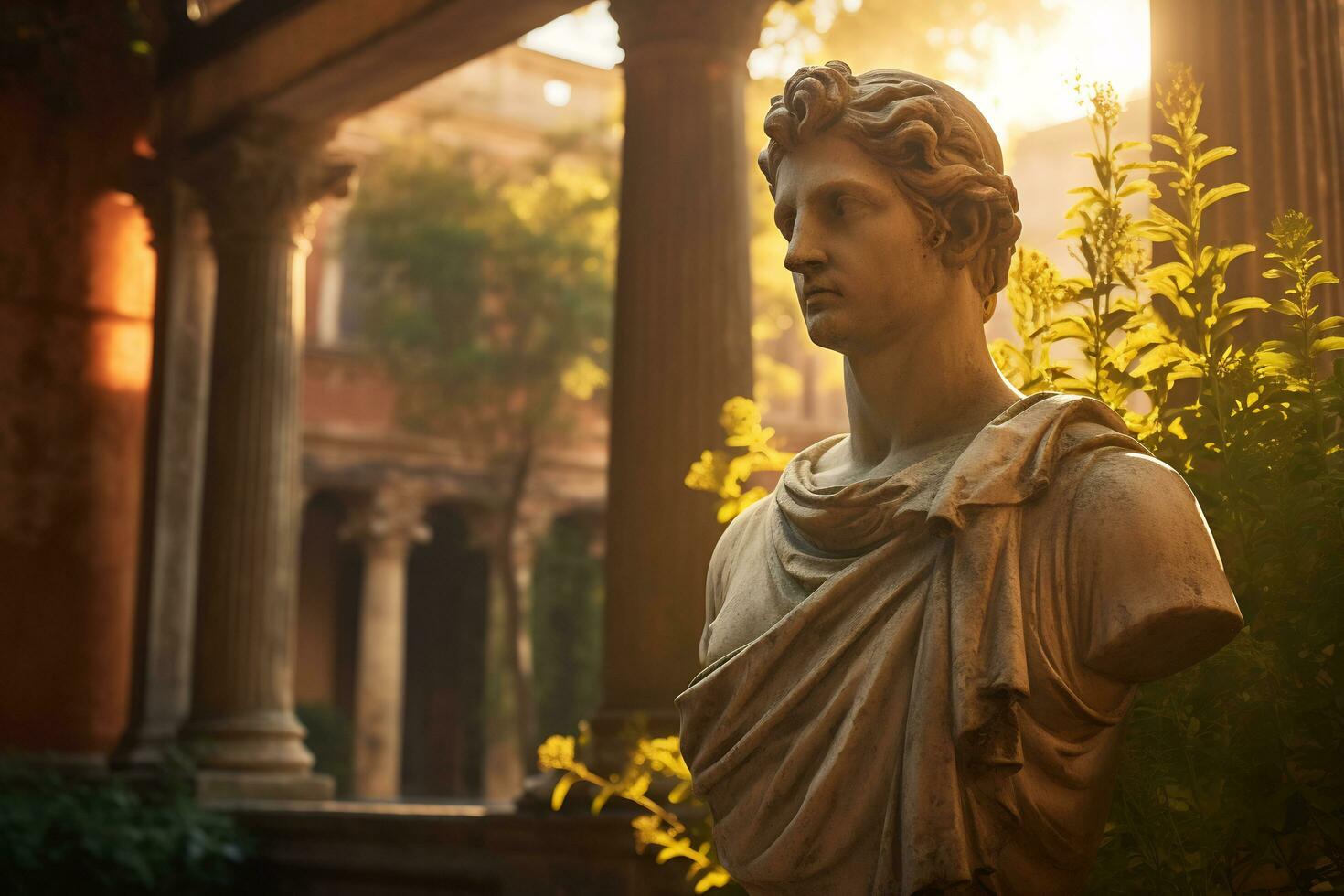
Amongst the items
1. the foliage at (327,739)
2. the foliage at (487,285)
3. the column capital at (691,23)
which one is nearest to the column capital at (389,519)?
the foliage at (487,285)

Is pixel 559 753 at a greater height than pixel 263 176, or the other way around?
pixel 263 176

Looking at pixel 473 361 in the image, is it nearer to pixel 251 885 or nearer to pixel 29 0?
pixel 29 0

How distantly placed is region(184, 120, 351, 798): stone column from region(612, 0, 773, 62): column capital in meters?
3.83

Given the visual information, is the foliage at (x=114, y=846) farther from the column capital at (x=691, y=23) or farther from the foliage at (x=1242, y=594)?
the foliage at (x=1242, y=594)

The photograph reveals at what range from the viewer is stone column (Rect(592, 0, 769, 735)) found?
6035mm

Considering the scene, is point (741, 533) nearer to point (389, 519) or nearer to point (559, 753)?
point (559, 753)

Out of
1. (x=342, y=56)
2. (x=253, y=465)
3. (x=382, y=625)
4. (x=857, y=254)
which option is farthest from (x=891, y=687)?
(x=382, y=625)

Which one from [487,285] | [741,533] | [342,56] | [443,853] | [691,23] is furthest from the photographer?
[487,285]

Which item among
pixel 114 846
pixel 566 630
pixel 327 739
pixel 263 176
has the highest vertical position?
pixel 263 176

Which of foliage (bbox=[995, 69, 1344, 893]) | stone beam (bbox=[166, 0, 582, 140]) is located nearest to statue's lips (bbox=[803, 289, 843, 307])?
foliage (bbox=[995, 69, 1344, 893])

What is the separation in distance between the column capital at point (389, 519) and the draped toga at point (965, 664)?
19513mm

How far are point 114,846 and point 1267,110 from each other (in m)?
6.47

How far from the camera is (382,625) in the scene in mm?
21203

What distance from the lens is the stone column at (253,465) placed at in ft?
29.5
